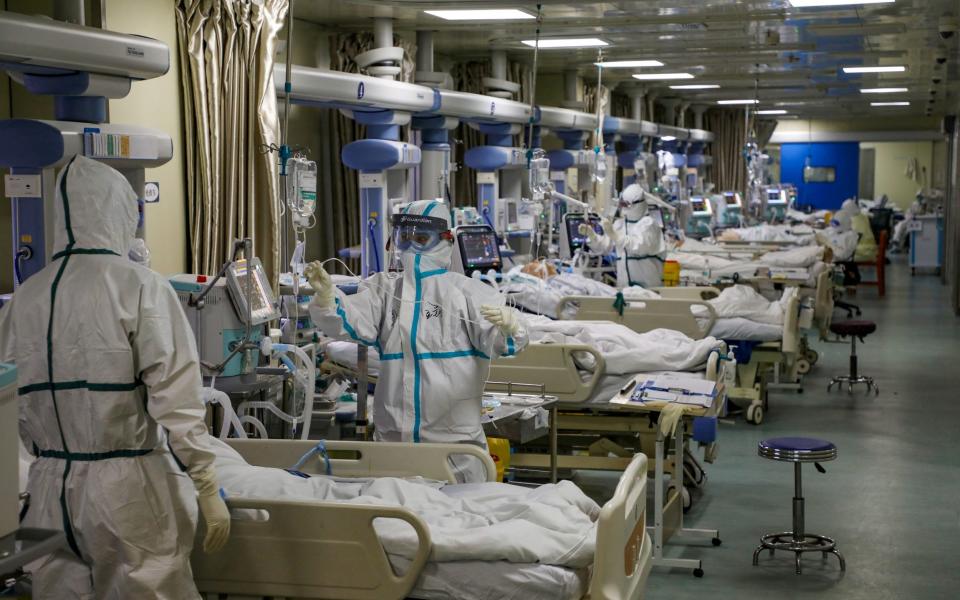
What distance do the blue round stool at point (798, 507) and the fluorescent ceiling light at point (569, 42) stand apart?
587cm

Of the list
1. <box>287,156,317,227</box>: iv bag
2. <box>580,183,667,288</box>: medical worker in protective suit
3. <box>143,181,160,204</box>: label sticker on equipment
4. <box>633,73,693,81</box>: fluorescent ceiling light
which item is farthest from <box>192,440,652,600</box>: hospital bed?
<box>633,73,693,81</box>: fluorescent ceiling light

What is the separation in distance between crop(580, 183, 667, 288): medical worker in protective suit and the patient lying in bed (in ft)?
21.3

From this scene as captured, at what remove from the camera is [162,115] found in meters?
6.70

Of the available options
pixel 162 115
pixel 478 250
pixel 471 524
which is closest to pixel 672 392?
pixel 471 524

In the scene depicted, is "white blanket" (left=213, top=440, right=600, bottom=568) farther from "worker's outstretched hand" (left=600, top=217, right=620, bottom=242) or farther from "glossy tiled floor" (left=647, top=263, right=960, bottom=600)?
"worker's outstretched hand" (left=600, top=217, right=620, bottom=242)

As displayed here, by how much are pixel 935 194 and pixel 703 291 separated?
16.5m

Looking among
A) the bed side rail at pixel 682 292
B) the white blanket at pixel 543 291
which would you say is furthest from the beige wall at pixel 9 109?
the bed side rail at pixel 682 292

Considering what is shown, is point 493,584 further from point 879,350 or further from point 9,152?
point 879,350

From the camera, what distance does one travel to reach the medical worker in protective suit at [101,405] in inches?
120

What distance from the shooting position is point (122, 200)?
319 centimetres

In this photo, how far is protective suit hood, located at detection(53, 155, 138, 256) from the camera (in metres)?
3.09

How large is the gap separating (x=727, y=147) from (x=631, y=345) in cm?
1748

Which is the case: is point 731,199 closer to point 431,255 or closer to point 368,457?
point 431,255

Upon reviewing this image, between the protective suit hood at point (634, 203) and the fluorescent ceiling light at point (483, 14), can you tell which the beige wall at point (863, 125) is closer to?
the protective suit hood at point (634, 203)
